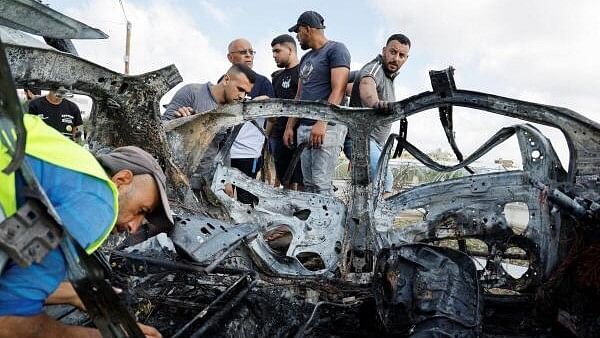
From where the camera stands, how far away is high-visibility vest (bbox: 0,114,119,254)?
1429 millimetres

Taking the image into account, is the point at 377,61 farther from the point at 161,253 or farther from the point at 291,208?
the point at 161,253

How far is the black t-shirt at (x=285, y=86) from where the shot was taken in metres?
5.42

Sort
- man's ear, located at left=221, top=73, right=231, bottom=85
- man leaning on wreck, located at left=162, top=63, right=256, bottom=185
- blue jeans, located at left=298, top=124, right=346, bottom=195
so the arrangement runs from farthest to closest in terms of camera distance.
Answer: man's ear, located at left=221, top=73, right=231, bottom=85, man leaning on wreck, located at left=162, top=63, right=256, bottom=185, blue jeans, located at left=298, top=124, right=346, bottom=195

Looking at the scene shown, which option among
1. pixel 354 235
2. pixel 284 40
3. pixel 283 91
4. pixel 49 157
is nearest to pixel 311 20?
pixel 284 40

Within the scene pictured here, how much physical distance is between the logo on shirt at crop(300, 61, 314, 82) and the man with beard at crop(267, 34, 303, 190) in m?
0.42

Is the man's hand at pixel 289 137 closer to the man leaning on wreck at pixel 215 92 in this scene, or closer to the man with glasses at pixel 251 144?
the man with glasses at pixel 251 144

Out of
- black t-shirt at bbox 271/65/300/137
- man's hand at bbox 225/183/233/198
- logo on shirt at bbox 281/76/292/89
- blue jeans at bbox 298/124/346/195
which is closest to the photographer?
man's hand at bbox 225/183/233/198

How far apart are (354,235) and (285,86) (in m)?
2.47

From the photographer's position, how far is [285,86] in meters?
5.65

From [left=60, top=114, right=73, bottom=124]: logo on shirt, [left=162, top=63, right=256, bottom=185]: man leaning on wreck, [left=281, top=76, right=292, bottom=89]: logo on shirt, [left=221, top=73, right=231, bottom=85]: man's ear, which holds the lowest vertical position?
[left=60, top=114, right=73, bottom=124]: logo on shirt

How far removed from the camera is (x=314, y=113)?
12.2 ft

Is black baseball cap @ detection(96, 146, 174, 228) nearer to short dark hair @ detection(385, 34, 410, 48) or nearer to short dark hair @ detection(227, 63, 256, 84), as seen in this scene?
short dark hair @ detection(227, 63, 256, 84)

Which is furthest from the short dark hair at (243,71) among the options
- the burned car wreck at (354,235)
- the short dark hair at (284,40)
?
the short dark hair at (284,40)

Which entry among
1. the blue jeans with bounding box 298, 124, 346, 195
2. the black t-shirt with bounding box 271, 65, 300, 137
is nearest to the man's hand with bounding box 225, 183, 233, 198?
the blue jeans with bounding box 298, 124, 346, 195
